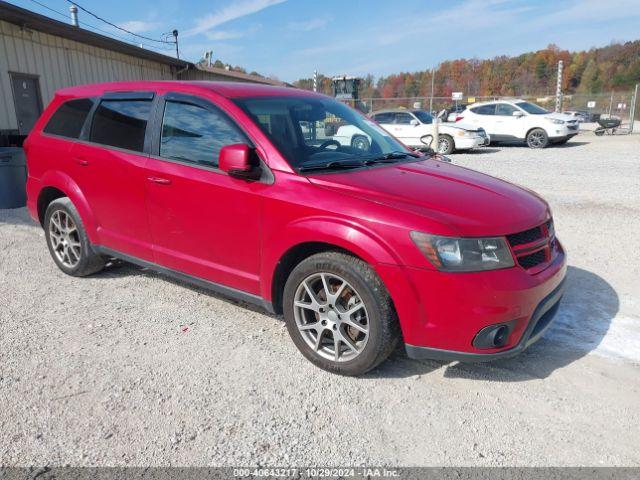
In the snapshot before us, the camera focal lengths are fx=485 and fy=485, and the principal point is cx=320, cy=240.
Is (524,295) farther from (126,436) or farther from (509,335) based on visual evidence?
(126,436)

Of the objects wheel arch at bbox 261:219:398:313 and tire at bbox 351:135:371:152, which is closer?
wheel arch at bbox 261:219:398:313

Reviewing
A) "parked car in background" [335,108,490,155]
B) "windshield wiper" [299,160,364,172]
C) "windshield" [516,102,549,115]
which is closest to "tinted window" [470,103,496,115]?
"windshield" [516,102,549,115]

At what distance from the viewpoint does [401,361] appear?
328cm

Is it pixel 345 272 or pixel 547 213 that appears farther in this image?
pixel 547 213

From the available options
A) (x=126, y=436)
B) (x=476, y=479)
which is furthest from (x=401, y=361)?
(x=126, y=436)

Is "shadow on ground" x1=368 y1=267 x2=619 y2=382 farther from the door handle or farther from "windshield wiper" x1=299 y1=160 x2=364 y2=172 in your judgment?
the door handle

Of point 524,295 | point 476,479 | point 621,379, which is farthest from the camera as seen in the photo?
point 621,379

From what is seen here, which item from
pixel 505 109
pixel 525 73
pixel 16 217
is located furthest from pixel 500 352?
pixel 525 73

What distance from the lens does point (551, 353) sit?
3328 mm

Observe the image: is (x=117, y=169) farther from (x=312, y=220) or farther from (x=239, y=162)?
(x=312, y=220)

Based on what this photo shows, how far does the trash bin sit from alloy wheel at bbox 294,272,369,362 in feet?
22.9

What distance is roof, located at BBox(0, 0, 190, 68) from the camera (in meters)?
9.83

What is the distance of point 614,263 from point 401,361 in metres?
3.16

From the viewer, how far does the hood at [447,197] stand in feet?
8.86
